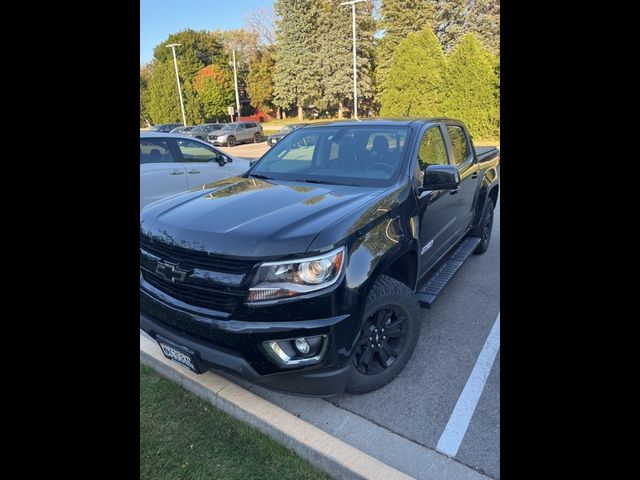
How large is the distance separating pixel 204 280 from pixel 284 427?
957 mm

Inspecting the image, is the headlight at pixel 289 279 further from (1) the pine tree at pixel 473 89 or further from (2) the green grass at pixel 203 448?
(1) the pine tree at pixel 473 89

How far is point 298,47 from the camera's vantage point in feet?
145

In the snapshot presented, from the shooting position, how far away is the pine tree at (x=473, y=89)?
2214 centimetres

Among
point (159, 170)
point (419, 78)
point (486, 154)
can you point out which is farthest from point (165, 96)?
point (486, 154)

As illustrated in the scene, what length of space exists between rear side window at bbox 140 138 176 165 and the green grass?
184 inches

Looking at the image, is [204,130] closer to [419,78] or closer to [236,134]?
[236,134]

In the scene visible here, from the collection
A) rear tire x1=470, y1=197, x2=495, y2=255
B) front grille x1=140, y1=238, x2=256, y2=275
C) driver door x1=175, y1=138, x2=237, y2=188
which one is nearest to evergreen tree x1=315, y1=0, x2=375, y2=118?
driver door x1=175, y1=138, x2=237, y2=188

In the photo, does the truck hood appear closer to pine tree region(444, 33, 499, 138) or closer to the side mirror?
the side mirror

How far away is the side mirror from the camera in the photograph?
10.1 ft

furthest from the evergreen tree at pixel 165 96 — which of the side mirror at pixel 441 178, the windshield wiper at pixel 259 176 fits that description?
the side mirror at pixel 441 178

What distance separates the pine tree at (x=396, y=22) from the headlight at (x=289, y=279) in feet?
130
